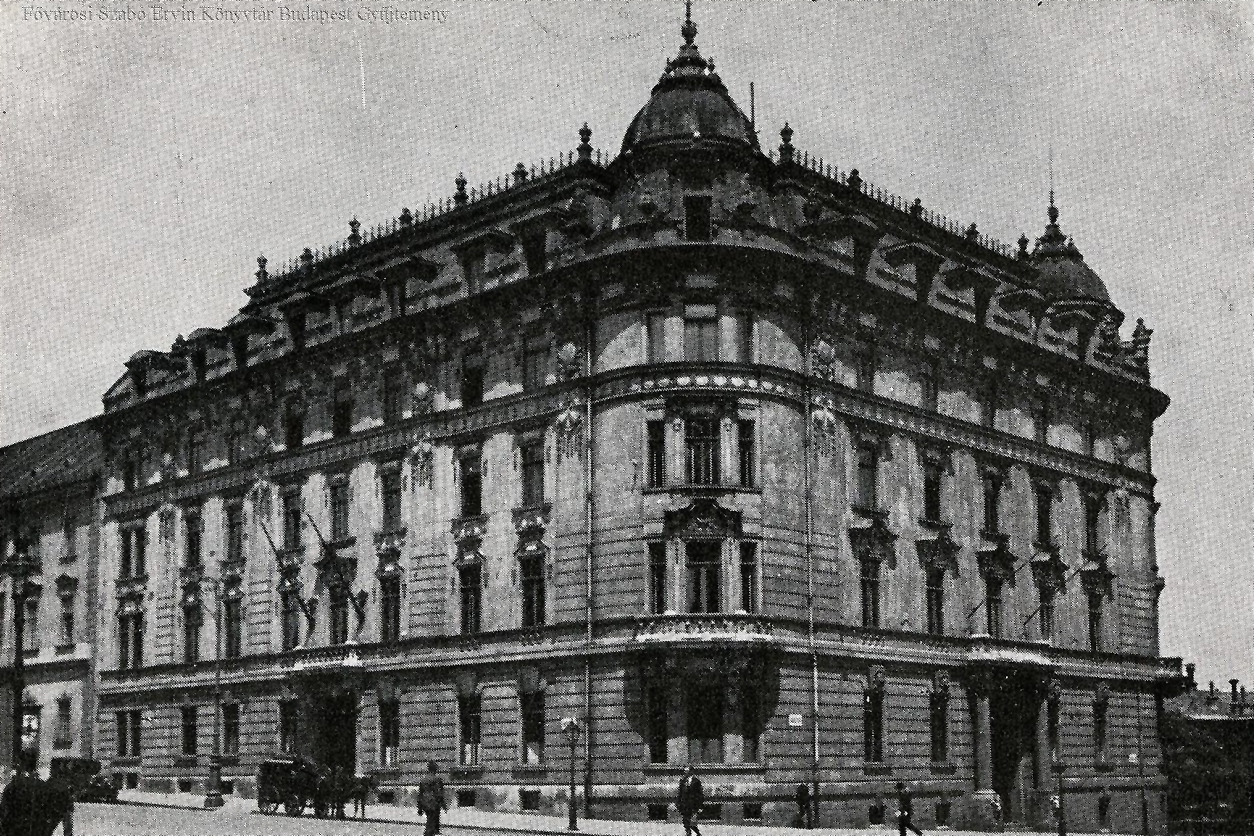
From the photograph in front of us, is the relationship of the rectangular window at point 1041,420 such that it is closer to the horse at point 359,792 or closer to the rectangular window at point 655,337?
the rectangular window at point 655,337

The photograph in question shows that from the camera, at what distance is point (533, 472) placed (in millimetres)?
53594

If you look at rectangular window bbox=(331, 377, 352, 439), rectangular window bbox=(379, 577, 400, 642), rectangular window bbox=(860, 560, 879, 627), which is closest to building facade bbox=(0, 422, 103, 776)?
rectangular window bbox=(331, 377, 352, 439)

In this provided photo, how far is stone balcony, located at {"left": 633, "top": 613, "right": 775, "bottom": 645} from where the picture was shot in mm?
47625

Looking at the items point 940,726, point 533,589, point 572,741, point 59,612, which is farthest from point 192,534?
point 940,726

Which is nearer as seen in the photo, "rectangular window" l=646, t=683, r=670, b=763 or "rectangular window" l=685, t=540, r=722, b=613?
"rectangular window" l=646, t=683, r=670, b=763

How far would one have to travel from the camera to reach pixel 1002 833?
5347 cm

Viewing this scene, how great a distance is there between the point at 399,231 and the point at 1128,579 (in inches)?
1273

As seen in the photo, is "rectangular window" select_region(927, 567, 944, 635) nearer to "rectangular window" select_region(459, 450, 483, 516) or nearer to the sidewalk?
the sidewalk

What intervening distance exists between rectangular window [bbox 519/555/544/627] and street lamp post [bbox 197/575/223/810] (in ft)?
41.7

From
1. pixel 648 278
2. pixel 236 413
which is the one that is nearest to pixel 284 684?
pixel 236 413

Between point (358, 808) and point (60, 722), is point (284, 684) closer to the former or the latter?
point (358, 808)

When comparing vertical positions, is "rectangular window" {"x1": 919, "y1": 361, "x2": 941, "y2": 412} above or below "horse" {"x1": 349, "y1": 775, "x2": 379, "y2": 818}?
above

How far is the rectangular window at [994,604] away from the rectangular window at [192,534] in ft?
101

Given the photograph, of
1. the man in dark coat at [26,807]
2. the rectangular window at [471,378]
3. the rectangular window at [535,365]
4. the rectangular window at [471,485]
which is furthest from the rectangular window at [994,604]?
the man in dark coat at [26,807]
